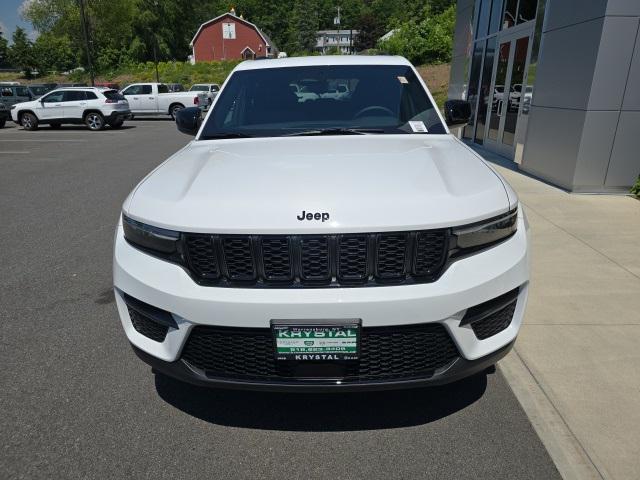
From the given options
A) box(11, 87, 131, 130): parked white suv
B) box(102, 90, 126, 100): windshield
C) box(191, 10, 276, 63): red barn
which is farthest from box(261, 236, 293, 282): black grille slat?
box(191, 10, 276, 63): red barn

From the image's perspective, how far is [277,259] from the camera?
1.96 meters

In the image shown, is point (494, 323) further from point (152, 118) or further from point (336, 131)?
point (152, 118)

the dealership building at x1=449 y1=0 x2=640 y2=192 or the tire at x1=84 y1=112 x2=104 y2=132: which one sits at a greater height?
the dealership building at x1=449 y1=0 x2=640 y2=192

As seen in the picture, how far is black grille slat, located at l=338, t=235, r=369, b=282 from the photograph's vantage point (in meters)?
1.93

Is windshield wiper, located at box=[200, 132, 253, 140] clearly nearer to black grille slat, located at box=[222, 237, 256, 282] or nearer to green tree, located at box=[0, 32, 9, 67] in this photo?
black grille slat, located at box=[222, 237, 256, 282]

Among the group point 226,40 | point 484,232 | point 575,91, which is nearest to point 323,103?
point 484,232

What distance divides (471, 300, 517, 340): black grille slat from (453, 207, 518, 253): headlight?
32 centimetres

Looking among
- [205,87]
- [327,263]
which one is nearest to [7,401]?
[327,263]

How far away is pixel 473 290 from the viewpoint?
1.98 metres

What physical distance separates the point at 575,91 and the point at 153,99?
71.3ft

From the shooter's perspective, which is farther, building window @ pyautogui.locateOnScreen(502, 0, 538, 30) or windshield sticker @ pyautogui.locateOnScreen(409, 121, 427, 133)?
building window @ pyautogui.locateOnScreen(502, 0, 538, 30)

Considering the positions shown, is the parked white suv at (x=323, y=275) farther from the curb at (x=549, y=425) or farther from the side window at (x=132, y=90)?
the side window at (x=132, y=90)

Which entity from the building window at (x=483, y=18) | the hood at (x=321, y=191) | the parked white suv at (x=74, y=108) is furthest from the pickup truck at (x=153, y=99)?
the hood at (x=321, y=191)

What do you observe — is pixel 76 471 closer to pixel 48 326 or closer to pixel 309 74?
pixel 48 326
